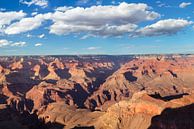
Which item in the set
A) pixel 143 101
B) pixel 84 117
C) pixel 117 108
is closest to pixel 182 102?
pixel 143 101

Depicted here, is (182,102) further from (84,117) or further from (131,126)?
(84,117)

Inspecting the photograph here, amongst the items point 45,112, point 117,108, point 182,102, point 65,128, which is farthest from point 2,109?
point 182,102

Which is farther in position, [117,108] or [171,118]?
[117,108]

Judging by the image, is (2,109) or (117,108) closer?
(117,108)

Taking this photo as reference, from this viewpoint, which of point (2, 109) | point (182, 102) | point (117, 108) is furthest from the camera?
point (2, 109)

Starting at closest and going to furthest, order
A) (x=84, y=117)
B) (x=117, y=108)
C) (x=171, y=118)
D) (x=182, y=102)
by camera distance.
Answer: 1. (x=171, y=118)
2. (x=182, y=102)
3. (x=117, y=108)
4. (x=84, y=117)

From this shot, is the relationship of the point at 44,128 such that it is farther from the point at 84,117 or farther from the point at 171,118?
the point at 171,118

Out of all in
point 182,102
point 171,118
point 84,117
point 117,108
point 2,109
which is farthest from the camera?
point 2,109

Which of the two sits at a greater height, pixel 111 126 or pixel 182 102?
pixel 182 102

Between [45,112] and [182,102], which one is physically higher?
[182,102]
